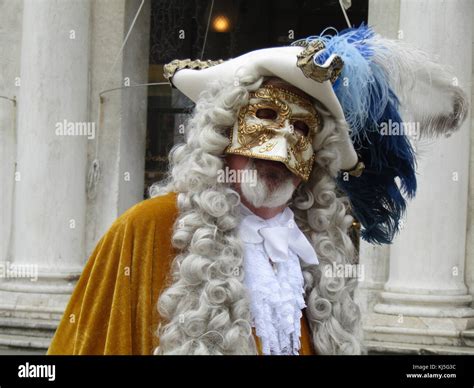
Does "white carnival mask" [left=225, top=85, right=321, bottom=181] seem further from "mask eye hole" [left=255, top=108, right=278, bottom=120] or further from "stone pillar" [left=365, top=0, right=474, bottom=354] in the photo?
"stone pillar" [left=365, top=0, right=474, bottom=354]

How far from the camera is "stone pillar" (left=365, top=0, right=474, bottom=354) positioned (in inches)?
255

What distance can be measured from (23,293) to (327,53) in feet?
16.7

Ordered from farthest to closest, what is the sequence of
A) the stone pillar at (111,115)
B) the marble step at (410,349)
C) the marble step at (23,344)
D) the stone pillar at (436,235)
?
the stone pillar at (111,115), the marble step at (23,344), the stone pillar at (436,235), the marble step at (410,349)

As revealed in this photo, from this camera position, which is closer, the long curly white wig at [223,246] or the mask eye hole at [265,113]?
the long curly white wig at [223,246]

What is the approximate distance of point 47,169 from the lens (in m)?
7.39

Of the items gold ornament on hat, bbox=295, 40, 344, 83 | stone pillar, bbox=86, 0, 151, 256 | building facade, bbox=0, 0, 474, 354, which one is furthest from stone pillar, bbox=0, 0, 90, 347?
gold ornament on hat, bbox=295, 40, 344, 83

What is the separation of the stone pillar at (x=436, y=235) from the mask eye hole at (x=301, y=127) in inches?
140

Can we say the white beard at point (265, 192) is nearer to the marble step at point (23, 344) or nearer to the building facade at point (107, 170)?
the building facade at point (107, 170)

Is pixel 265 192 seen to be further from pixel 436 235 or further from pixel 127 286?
pixel 436 235

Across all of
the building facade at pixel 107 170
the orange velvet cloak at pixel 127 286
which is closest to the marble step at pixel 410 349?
the building facade at pixel 107 170

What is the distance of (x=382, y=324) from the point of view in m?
6.61

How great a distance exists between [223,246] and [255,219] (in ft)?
0.57

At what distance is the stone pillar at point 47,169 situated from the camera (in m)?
7.38
